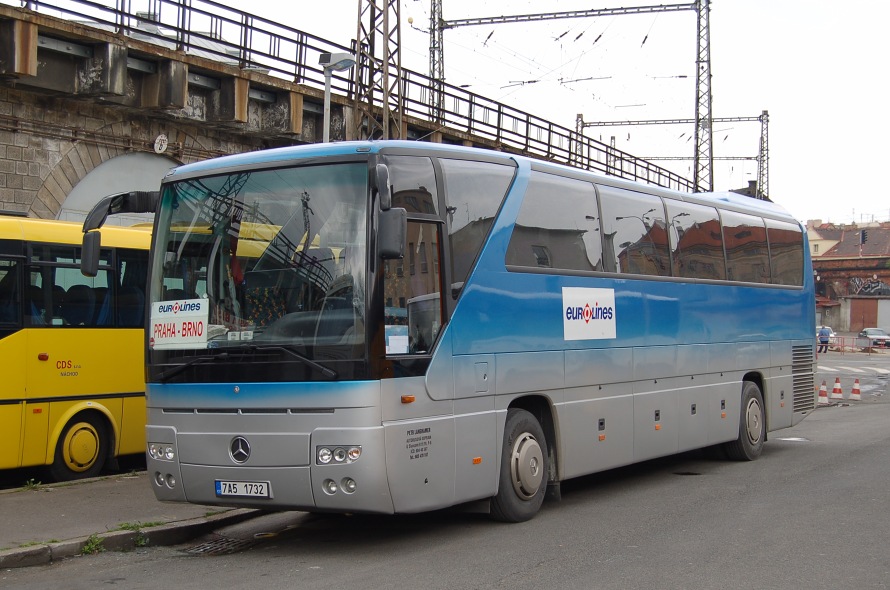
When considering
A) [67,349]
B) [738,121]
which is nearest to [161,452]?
[67,349]

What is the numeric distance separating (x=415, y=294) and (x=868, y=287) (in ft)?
318

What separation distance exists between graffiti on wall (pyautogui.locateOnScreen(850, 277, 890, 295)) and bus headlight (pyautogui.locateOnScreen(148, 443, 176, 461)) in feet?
315

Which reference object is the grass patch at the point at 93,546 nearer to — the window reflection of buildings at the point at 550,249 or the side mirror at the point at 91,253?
the side mirror at the point at 91,253

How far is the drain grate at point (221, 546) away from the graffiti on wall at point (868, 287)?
3759 inches

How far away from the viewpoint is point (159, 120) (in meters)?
18.5

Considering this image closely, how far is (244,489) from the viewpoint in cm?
837

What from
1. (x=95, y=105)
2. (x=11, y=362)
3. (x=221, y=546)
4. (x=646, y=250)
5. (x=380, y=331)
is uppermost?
(x=95, y=105)

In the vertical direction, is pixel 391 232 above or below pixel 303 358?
above

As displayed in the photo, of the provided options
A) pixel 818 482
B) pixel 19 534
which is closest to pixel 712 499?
pixel 818 482

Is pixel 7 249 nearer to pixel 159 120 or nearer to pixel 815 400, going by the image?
pixel 159 120

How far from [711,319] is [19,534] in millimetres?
8758

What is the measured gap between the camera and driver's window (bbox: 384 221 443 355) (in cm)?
831

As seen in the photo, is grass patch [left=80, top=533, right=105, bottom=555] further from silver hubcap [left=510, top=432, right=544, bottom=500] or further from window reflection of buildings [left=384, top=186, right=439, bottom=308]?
silver hubcap [left=510, top=432, right=544, bottom=500]

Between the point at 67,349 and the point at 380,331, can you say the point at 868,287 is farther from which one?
the point at 380,331
